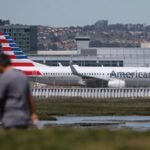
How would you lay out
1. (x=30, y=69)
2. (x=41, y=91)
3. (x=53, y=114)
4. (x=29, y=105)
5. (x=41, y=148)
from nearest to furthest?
(x=41, y=148), (x=29, y=105), (x=53, y=114), (x=41, y=91), (x=30, y=69)

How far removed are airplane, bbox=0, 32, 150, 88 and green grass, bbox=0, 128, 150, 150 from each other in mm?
82318

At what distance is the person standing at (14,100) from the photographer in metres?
15.2

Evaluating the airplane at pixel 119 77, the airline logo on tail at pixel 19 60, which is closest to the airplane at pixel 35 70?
the airline logo on tail at pixel 19 60

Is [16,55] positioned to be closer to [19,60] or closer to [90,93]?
[19,60]

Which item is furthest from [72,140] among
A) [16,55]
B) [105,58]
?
[105,58]

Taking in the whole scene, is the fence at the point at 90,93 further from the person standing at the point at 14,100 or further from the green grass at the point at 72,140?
the green grass at the point at 72,140

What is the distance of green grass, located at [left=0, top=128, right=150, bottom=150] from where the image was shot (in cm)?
1327

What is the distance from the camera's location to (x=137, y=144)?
13.6 metres

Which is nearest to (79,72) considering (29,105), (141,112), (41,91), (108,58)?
(41,91)

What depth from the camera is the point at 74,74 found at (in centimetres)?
9888

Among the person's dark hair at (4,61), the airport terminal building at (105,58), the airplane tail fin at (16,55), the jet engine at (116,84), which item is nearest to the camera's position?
the person's dark hair at (4,61)

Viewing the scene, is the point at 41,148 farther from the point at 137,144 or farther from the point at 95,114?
the point at 95,114

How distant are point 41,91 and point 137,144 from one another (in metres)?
72.1

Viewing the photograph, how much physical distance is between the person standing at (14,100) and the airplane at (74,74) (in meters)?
81.9
